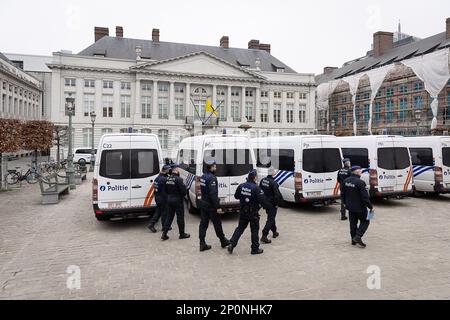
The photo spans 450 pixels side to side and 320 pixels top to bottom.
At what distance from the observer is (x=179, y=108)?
5484 centimetres

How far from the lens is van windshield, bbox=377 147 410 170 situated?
41.3ft

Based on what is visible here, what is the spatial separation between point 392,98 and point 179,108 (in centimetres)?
3108

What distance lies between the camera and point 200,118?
5422 centimetres

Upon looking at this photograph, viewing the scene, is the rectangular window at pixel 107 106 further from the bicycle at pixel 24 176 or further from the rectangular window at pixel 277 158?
the rectangular window at pixel 277 158

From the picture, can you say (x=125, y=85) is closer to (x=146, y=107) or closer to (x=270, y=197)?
(x=146, y=107)

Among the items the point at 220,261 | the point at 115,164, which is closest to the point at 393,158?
the point at 220,261

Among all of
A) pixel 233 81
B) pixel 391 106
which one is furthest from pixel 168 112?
pixel 391 106

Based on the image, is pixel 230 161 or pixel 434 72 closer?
pixel 230 161

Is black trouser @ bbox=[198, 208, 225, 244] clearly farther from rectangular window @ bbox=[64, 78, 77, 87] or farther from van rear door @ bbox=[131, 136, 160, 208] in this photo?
rectangular window @ bbox=[64, 78, 77, 87]

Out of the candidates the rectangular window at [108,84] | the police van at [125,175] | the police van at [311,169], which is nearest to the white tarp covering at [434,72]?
the police van at [311,169]

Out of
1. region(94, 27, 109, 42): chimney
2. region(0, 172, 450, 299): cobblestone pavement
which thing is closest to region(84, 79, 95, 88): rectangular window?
region(94, 27, 109, 42): chimney

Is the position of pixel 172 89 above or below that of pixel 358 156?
above
